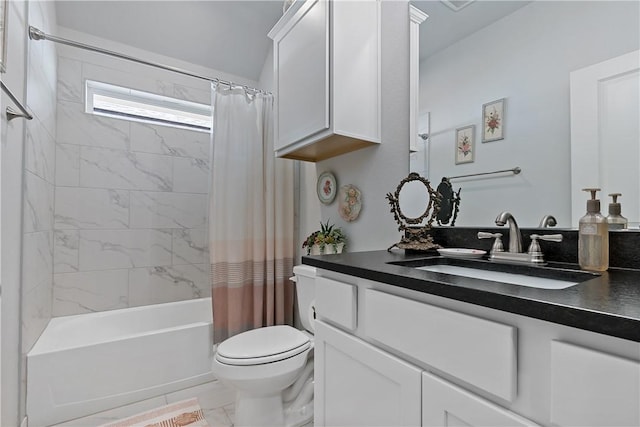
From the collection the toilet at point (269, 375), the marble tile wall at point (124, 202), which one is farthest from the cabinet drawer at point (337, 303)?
the marble tile wall at point (124, 202)

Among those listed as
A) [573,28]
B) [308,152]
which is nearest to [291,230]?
[308,152]

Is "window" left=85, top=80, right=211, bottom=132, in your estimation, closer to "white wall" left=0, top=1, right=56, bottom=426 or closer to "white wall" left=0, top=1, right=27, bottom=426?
"white wall" left=0, top=1, right=56, bottom=426

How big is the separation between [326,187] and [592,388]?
1620 mm

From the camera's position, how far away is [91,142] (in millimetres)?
2229

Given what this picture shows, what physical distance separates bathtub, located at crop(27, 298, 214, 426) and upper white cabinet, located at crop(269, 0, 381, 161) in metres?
1.44

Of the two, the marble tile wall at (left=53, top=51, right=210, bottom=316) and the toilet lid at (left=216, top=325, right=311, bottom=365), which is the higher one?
the marble tile wall at (left=53, top=51, right=210, bottom=316)

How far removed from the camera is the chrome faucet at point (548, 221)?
1019 millimetres

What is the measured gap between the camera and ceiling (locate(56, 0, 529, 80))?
2131mm

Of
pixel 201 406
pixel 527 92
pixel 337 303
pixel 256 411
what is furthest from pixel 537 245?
pixel 201 406

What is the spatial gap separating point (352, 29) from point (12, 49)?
1.44 m

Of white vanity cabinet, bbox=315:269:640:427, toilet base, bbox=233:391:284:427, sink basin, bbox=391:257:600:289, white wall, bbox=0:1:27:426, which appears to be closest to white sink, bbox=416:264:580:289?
sink basin, bbox=391:257:600:289

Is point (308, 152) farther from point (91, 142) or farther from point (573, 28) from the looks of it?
point (91, 142)

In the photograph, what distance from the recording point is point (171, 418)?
1.64 meters

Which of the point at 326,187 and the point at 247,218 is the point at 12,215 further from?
the point at 326,187
